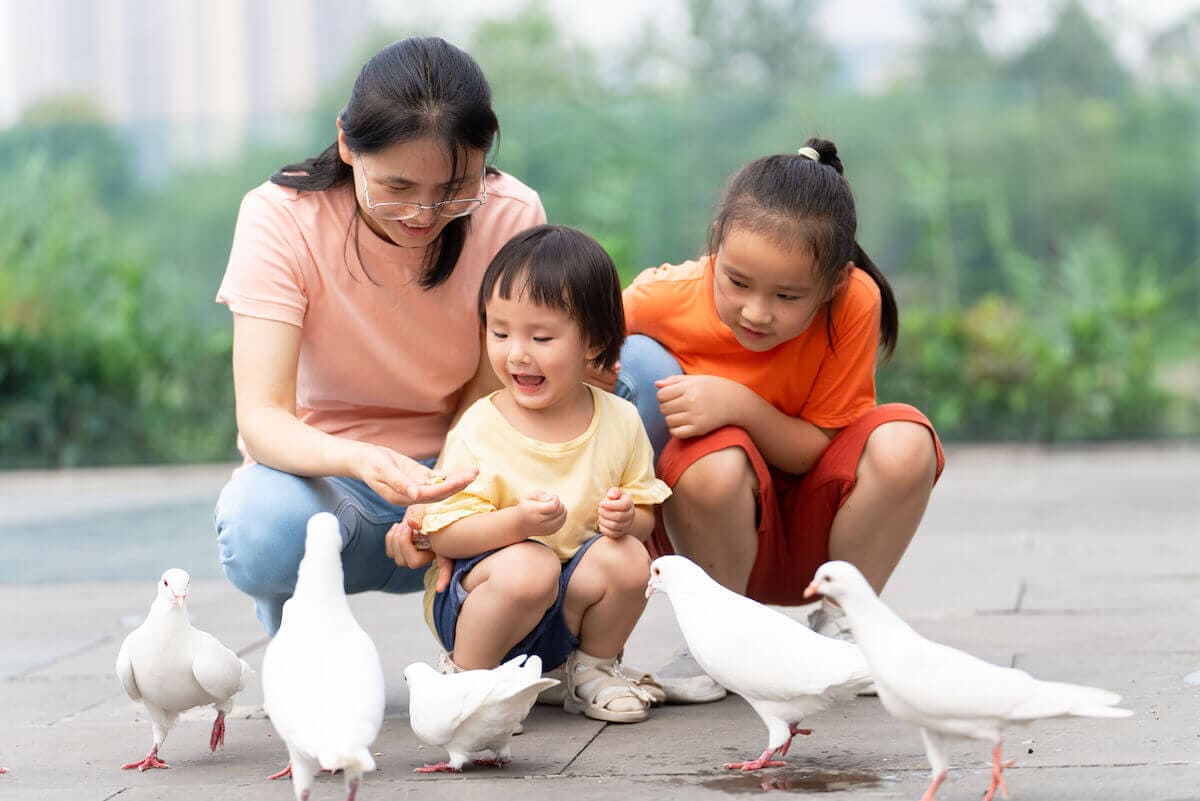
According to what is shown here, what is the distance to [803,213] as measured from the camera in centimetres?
304

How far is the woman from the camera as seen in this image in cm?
290

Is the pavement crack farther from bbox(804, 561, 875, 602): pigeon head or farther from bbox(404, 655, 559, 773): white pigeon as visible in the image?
bbox(804, 561, 875, 602): pigeon head

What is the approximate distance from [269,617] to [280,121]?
21.5 ft

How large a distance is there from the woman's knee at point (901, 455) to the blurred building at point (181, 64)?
6.82m

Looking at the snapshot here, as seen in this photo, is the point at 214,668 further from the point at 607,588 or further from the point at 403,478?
the point at 607,588

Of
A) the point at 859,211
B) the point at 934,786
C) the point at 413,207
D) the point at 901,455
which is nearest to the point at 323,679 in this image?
the point at 934,786

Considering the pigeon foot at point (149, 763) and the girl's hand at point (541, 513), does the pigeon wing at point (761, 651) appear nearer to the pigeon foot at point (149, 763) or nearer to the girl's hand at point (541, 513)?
the girl's hand at point (541, 513)

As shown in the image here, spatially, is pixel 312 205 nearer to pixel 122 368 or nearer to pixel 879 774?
pixel 879 774

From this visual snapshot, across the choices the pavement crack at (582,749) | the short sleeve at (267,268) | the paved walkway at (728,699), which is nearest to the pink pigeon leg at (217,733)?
the paved walkway at (728,699)

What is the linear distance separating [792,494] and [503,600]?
2.72 feet

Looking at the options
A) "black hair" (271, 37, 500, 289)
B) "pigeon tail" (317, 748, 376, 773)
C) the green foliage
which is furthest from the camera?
the green foliage

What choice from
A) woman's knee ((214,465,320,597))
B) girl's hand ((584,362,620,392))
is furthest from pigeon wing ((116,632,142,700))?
girl's hand ((584,362,620,392))

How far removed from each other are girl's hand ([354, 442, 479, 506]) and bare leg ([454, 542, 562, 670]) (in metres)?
0.22

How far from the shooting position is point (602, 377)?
3199 mm
